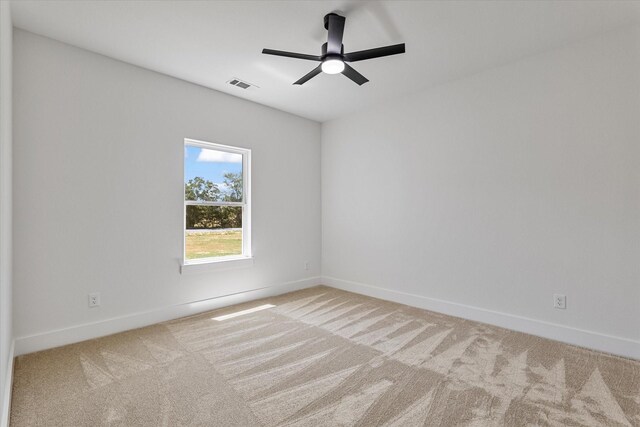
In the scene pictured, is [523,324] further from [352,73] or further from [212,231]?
[212,231]

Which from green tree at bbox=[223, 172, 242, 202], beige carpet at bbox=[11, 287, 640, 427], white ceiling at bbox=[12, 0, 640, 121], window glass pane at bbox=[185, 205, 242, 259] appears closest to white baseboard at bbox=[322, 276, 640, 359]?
beige carpet at bbox=[11, 287, 640, 427]

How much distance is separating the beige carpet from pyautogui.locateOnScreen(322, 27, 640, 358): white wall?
439 millimetres

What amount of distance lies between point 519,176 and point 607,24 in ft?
4.43

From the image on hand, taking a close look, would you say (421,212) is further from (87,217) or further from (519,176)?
(87,217)

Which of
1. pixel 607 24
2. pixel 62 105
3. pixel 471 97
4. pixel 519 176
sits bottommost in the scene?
pixel 519 176

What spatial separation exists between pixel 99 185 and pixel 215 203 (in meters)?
1.21

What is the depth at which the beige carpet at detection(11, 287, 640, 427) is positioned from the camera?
1788 mm

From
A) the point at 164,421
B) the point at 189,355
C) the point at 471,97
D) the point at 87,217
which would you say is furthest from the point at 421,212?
the point at 87,217

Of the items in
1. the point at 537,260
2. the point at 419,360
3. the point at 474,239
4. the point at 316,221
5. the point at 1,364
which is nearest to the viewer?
the point at 1,364

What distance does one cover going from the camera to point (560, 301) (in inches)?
111

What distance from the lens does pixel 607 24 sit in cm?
251

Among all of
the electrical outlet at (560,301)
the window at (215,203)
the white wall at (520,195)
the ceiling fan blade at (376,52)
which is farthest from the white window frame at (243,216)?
the electrical outlet at (560,301)

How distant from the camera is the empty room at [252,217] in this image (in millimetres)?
2029

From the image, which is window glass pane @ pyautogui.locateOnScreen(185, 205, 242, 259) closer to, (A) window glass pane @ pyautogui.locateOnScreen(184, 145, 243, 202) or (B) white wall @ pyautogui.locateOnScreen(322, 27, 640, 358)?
(A) window glass pane @ pyautogui.locateOnScreen(184, 145, 243, 202)
